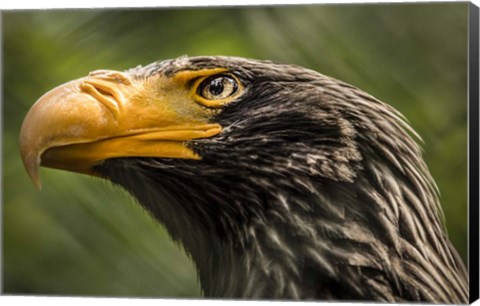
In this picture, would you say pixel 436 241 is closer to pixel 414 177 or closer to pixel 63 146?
pixel 414 177

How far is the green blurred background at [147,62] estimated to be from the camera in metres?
4.97

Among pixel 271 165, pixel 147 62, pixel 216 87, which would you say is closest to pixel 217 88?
pixel 216 87

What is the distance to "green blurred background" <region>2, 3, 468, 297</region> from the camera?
497 centimetres

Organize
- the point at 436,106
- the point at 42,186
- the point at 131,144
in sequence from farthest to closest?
the point at 42,186 < the point at 436,106 < the point at 131,144

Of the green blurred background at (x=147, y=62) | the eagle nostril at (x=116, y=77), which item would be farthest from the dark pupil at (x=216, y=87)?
the green blurred background at (x=147, y=62)

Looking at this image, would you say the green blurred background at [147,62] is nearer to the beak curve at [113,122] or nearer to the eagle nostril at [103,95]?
the beak curve at [113,122]

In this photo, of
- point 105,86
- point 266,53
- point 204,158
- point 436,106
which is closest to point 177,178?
point 204,158

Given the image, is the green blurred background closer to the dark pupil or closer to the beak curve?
the beak curve

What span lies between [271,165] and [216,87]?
1.37 feet

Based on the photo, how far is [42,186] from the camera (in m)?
5.46

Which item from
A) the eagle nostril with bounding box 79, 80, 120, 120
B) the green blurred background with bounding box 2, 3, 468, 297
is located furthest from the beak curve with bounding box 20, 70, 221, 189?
the green blurred background with bounding box 2, 3, 468, 297

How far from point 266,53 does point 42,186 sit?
137 centimetres

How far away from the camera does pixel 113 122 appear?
4.43 m

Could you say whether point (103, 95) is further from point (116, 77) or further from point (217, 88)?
point (217, 88)
